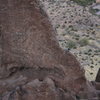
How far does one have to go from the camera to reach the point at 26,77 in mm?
7902

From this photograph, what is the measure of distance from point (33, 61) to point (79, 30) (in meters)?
13.1

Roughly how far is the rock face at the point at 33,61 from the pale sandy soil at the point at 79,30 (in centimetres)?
455

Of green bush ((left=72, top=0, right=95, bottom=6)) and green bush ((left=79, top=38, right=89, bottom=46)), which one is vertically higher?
green bush ((left=79, top=38, right=89, bottom=46))

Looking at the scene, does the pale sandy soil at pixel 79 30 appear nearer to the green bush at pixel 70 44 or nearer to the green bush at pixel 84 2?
the green bush at pixel 70 44

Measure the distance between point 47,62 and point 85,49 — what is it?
30.7ft

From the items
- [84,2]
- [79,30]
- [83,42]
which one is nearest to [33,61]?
[83,42]

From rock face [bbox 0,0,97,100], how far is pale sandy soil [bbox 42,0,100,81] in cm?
455

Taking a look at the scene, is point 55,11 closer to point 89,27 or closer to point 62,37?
point 89,27

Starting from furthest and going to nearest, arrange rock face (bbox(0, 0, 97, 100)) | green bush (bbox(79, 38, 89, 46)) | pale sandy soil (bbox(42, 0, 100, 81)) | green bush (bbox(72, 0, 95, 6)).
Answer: green bush (bbox(72, 0, 95, 6))
green bush (bbox(79, 38, 89, 46))
pale sandy soil (bbox(42, 0, 100, 81))
rock face (bbox(0, 0, 97, 100))

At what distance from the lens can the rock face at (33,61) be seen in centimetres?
755

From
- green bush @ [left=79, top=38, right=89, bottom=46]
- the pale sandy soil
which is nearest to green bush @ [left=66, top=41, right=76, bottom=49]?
the pale sandy soil

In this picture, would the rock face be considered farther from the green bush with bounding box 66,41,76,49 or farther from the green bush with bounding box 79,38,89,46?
the green bush with bounding box 79,38,89,46

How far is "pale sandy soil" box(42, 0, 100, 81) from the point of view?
15.0 metres

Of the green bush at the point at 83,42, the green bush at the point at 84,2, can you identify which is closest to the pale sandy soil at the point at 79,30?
the green bush at the point at 83,42
